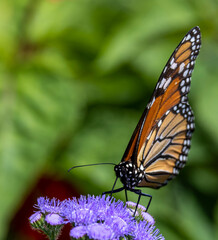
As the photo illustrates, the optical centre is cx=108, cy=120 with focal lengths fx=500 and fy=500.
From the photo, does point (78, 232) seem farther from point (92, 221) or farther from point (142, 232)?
point (142, 232)

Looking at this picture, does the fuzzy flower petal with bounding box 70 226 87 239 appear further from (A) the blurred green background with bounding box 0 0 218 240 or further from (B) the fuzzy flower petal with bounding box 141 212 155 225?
(A) the blurred green background with bounding box 0 0 218 240

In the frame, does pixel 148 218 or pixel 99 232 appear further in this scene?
pixel 148 218

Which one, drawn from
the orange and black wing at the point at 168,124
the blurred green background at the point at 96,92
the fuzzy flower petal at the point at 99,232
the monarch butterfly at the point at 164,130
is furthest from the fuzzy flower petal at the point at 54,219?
the blurred green background at the point at 96,92

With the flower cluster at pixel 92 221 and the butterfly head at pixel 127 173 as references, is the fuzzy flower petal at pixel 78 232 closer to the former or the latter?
the flower cluster at pixel 92 221

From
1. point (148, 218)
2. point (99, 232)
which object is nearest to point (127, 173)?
point (148, 218)

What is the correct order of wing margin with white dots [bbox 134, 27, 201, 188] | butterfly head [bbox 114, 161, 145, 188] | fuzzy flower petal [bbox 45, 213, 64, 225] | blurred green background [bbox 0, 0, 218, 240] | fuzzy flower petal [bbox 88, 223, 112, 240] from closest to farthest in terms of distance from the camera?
fuzzy flower petal [bbox 88, 223, 112, 240] → fuzzy flower petal [bbox 45, 213, 64, 225] → butterfly head [bbox 114, 161, 145, 188] → wing margin with white dots [bbox 134, 27, 201, 188] → blurred green background [bbox 0, 0, 218, 240]

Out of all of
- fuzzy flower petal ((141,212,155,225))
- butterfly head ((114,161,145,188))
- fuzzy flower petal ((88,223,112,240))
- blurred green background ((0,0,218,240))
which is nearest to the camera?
fuzzy flower petal ((88,223,112,240))

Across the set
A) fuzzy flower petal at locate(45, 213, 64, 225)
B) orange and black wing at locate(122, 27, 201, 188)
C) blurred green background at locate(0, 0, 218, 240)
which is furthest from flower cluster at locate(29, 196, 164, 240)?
blurred green background at locate(0, 0, 218, 240)
